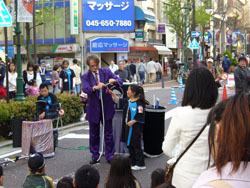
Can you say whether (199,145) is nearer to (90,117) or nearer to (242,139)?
(242,139)

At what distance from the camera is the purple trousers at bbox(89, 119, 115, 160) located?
7098mm

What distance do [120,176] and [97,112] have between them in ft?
9.54

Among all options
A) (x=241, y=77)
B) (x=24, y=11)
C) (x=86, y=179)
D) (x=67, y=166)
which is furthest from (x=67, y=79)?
(x=86, y=179)

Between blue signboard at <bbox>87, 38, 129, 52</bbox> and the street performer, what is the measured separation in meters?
25.7

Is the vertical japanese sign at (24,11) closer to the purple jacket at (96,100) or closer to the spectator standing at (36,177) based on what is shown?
the purple jacket at (96,100)

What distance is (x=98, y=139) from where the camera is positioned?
7.16 m

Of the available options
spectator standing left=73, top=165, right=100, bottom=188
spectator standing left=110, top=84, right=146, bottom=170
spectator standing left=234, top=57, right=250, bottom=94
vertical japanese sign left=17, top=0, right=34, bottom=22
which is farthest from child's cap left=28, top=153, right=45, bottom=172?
spectator standing left=234, top=57, right=250, bottom=94

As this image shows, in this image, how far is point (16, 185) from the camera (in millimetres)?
6172

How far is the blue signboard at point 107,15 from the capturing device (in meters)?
33.2

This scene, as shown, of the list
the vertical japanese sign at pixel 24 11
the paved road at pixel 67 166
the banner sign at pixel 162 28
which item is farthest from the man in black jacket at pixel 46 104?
the banner sign at pixel 162 28

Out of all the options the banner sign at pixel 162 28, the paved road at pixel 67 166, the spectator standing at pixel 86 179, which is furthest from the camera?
the banner sign at pixel 162 28

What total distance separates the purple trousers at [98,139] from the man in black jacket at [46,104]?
1687 millimetres

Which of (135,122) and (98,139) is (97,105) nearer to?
(98,139)

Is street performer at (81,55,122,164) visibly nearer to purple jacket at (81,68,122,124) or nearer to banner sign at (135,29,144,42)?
purple jacket at (81,68,122,124)
